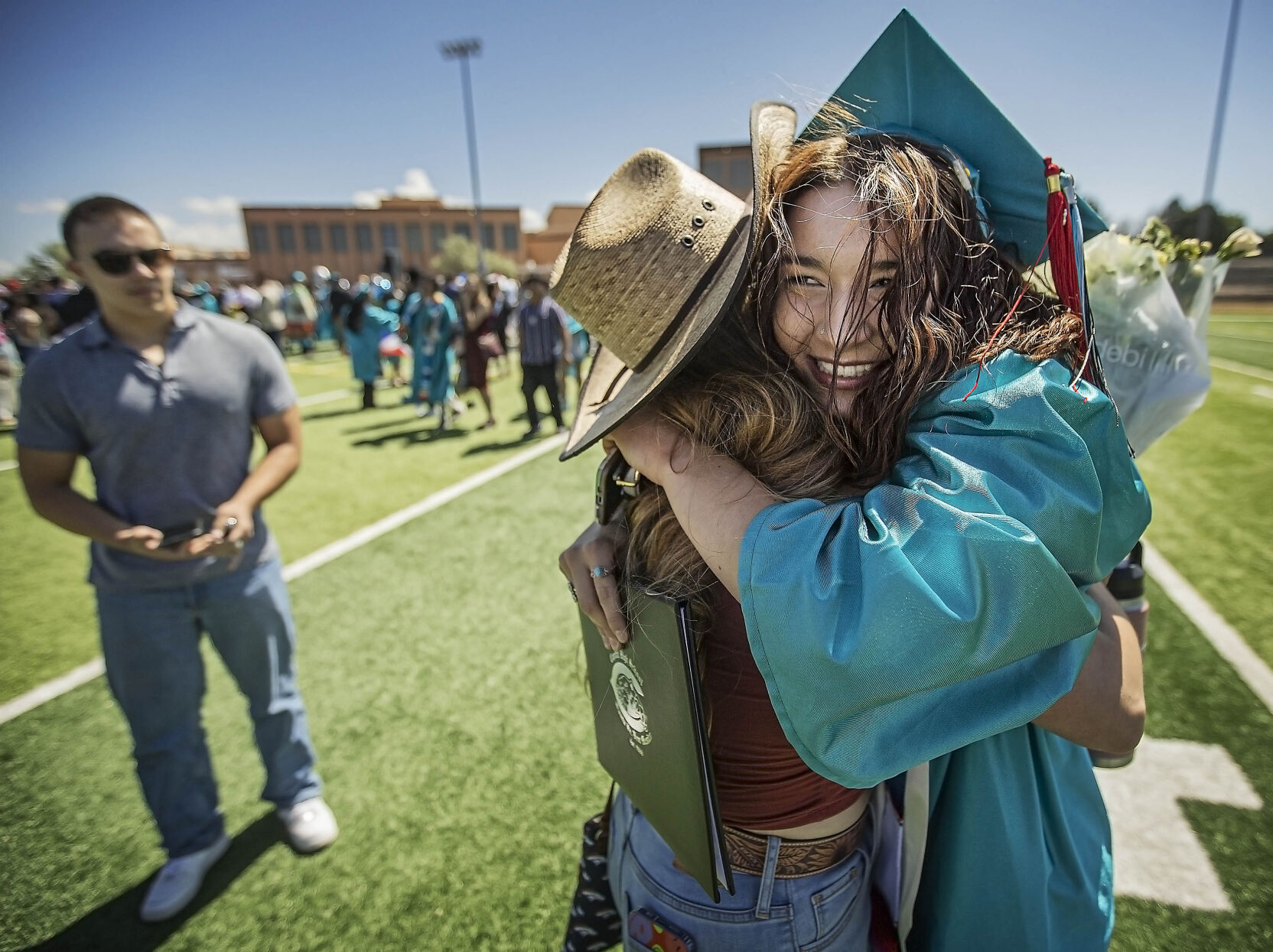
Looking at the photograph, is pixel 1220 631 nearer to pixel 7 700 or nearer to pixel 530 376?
pixel 7 700

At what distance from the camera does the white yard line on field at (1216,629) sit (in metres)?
3.24

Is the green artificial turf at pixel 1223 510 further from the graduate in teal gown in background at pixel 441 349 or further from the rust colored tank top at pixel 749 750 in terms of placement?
the graduate in teal gown in background at pixel 441 349

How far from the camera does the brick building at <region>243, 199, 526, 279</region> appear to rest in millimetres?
65250

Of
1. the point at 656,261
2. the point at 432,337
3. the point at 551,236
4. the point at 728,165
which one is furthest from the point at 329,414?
the point at 551,236

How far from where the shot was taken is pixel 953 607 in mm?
693

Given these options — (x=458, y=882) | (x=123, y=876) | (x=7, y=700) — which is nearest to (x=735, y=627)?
(x=458, y=882)

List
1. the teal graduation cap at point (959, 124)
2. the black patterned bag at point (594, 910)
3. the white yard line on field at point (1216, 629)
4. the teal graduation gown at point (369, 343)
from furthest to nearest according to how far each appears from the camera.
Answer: the teal graduation gown at point (369, 343)
the white yard line on field at point (1216, 629)
the black patterned bag at point (594, 910)
the teal graduation cap at point (959, 124)

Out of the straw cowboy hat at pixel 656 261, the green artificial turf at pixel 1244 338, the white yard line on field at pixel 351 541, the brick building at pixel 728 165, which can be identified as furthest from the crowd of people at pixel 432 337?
the green artificial turf at pixel 1244 338

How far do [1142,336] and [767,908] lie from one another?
1323 mm

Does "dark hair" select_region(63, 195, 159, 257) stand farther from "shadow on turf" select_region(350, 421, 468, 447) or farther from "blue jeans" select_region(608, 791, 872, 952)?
"shadow on turf" select_region(350, 421, 468, 447)

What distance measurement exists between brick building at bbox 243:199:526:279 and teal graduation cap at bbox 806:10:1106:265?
70.6 meters

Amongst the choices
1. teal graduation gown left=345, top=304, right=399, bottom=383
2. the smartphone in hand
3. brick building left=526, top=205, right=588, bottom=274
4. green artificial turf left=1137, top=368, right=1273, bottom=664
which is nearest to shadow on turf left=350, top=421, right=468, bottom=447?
teal graduation gown left=345, top=304, right=399, bottom=383

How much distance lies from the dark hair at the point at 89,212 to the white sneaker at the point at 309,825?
2.19 m

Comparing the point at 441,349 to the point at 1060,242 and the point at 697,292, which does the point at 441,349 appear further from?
the point at 1060,242
